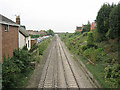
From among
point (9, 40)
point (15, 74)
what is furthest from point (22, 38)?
point (15, 74)

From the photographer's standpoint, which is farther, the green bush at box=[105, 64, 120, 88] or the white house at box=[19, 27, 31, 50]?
the white house at box=[19, 27, 31, 50]

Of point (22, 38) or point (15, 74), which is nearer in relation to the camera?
point (15, 74)

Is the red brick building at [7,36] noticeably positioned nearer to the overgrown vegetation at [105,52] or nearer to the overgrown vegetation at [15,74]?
the overgrown vegetation at [15,74]

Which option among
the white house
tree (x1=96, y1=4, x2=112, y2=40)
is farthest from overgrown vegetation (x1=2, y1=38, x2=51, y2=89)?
tree (x1=96, y1=4, x2=112, y2=40)

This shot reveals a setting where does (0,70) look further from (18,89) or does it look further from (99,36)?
(99,36)

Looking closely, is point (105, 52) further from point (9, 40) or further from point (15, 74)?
point (9, 40)

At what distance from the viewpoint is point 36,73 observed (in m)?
11.7

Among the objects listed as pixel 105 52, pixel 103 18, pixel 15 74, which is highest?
pixel 103 18

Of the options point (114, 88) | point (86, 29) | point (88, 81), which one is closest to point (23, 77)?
point (88, 81)

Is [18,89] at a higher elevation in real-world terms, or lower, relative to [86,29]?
lower

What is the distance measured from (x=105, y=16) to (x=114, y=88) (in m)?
17.4

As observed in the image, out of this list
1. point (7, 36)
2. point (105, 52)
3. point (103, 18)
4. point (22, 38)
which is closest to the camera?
point (7, 36)

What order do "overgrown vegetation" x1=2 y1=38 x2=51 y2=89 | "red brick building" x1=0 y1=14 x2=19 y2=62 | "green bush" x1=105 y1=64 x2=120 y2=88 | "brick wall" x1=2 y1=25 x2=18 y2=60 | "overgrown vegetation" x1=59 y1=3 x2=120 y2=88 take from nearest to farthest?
"overgrown vegetation" x1=2 y1=38 x2=51 y2=89
"green bush" x1=105 y1=64 x2=120 y2=88
"overgrown vegetation" x1=59 y1=3 x2=120 y2=88
"red brick building" x1=0 y1=14 x2=19 y2=62
"brick wall" x1=2 y1=25 x2=18 y2=60

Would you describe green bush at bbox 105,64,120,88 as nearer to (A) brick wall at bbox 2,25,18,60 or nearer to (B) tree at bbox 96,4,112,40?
(A) brick wall at bbox 2,25,18,60
